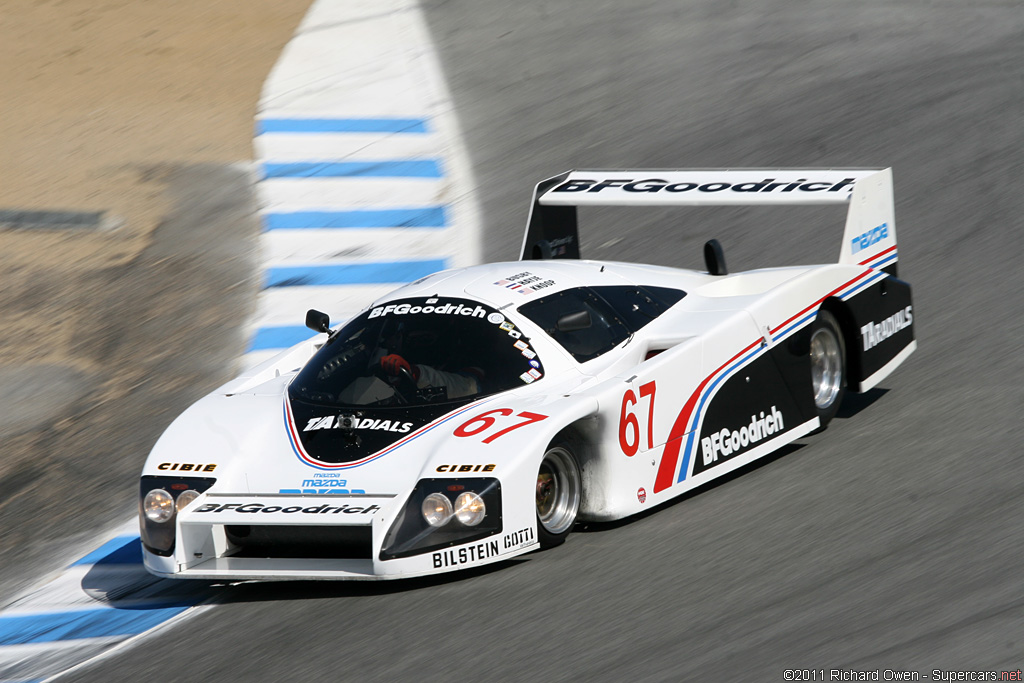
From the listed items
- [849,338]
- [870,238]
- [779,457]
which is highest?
[870,238]

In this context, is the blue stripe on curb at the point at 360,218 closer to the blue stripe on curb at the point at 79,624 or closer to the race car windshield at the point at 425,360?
the race car windshield at the point at 425,360

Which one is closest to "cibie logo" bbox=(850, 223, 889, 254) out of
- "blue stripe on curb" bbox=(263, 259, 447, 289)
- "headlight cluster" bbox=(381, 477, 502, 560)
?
Answer: "headlight cluster" bbox=(381, 477, 502, 560)

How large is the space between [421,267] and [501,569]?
5.67 m

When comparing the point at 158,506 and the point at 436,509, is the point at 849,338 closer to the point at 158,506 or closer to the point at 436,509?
the point at 436,509

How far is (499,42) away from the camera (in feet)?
53.3

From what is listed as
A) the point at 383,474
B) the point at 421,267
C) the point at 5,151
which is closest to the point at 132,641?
the point at 383,474

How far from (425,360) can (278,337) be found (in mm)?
3888

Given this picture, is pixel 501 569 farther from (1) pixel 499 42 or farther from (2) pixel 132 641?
(1) pixel 499 42

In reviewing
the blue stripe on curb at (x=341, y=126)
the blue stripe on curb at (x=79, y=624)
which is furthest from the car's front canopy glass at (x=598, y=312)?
the blue stripe on curb at (x=341, y=126)

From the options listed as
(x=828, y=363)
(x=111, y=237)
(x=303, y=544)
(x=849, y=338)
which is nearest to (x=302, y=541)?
(x=303, y=544)

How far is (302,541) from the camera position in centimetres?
593

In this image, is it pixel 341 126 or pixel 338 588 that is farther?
pixel 341 126

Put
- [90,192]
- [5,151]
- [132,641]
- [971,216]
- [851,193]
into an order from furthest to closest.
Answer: [5,151], [90,192], [971,216], [851,193], [132,641]

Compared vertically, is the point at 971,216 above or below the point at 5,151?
below
